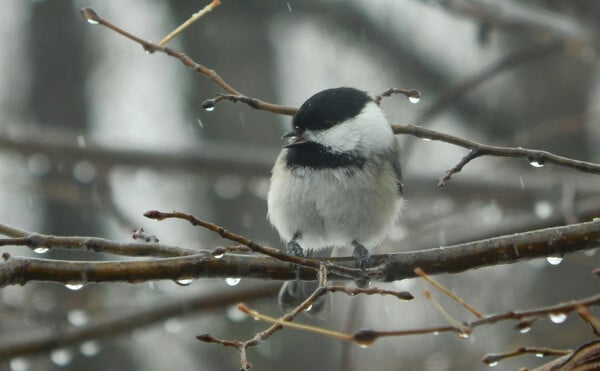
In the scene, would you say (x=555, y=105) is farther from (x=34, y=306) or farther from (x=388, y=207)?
(x=34, y=306)

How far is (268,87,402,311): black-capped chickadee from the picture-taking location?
123 inches

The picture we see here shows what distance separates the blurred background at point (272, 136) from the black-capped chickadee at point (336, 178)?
691mm

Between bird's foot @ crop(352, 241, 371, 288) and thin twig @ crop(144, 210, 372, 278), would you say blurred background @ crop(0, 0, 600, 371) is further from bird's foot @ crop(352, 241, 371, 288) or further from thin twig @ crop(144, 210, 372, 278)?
thin twig @ crop(144, 210, 372, 278)

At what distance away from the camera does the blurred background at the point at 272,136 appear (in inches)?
179

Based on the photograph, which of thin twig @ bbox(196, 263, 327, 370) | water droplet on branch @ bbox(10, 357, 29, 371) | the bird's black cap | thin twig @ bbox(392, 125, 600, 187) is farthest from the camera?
water droplet on branch @ bbox(10, 357, 29, 371)

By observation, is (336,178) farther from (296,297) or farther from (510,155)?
(510,155)

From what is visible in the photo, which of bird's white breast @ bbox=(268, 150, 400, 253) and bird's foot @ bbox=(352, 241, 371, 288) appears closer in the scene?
bird's foot @ bbox=(352, 241, 371, 288)

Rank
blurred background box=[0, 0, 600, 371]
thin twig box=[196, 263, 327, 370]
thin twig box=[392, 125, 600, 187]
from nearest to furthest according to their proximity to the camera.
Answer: thin twig box=[196, 263, 327, 370] < thin twig box=[392, 125, 600, 187] < blurred background box=[0, 0, 600, 371]

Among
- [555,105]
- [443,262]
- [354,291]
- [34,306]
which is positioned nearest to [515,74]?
[555,105]

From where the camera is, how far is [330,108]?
321 centimetres

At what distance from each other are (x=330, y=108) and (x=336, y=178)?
11.6 inches

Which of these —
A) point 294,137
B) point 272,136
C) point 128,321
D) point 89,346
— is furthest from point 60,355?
point 272,136

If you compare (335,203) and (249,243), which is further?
(335,203)

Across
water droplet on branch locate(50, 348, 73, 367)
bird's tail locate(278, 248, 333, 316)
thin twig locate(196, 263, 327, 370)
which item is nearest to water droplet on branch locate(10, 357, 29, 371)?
water droplet on branch locate(50, 348, 73, 367)
